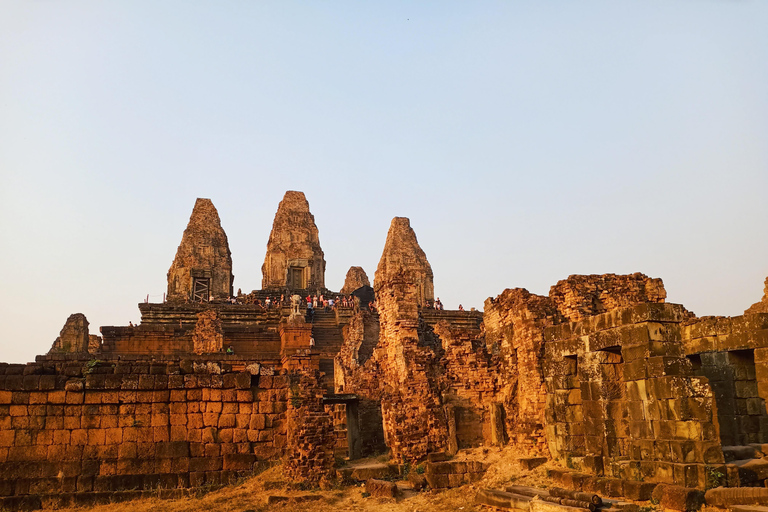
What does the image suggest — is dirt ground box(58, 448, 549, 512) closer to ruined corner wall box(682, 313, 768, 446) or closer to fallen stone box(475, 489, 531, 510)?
fallen stone box(475, 489, 531, 510)

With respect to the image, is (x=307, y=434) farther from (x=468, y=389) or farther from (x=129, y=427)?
(x=468, y=389)

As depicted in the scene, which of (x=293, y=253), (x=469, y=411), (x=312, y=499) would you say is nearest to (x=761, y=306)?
(x=469, y=411)

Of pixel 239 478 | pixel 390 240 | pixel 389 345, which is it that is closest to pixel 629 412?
pixel 239 478

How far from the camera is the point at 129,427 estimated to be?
11430 millimetres

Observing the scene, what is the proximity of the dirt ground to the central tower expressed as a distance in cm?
2982

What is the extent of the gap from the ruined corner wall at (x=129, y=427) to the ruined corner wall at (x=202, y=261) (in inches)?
1095

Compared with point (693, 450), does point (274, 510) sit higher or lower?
lower

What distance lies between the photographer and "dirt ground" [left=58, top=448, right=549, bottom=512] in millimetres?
10523

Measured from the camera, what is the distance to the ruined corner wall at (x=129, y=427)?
431 inches

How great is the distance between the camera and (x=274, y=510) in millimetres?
10375

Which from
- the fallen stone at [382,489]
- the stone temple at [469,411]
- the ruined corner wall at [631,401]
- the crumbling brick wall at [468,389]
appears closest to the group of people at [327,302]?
the stone temple at [469,411]

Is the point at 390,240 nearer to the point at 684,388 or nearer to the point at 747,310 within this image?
the point at 747,310

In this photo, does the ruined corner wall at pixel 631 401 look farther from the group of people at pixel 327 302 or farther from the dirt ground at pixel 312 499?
the group of people at pixel 327 302

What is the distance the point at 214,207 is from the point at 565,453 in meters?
34.8
